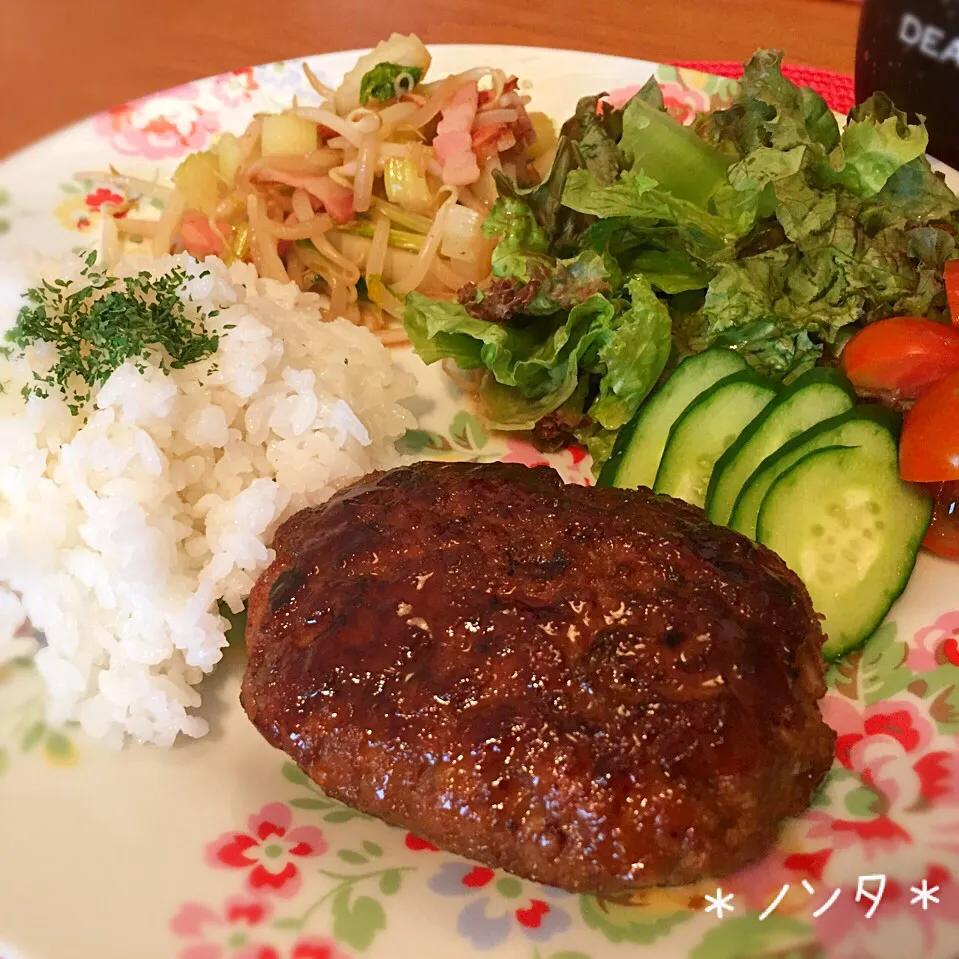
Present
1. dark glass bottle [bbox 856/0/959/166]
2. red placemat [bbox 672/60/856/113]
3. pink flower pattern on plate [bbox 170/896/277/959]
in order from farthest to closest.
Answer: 1. red placemat [bbox 672/60/856/113]
2. dark glass bottle [bbox 856/0/959/166]
3. pink flower pattern on plate [bbox 170/896/277/959]

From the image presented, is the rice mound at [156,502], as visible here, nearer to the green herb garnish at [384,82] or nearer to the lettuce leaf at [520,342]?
the lettuce leaf at [520,342]

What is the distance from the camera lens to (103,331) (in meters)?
2.78

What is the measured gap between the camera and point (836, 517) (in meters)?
2.70

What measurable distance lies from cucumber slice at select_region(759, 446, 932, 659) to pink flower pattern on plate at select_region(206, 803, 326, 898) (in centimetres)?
152

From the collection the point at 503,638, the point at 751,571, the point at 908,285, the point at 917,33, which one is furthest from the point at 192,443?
the point at 917,33

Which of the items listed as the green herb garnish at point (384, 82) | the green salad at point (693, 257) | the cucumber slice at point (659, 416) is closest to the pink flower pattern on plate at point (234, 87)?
the green herb garnish at point (384, 82)

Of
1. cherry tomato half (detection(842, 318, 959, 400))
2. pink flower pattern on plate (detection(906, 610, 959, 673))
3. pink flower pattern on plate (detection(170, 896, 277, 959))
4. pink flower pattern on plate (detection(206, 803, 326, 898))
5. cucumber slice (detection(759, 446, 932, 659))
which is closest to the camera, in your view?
pink flower pattern on plate (detection(170, 896, 277, 959))

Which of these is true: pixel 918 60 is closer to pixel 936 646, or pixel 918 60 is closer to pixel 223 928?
pixel 936 646

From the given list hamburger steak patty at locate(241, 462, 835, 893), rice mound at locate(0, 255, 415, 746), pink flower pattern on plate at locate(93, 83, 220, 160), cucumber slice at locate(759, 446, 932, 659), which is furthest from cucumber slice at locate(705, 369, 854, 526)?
pink flower pattern on plate at locate(93, 83, 220, 160)

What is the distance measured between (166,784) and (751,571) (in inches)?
63.3

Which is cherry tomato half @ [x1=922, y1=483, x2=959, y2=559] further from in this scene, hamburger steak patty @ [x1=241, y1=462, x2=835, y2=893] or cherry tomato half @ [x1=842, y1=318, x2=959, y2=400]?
hamburger steak patty @ [x1=241, y1=462, x2=835, y2=893]

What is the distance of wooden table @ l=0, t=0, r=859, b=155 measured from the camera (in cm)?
549

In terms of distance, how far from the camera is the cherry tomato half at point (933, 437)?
8.64ft

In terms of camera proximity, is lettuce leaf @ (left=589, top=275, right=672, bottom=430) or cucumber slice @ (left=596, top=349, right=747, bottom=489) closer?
cucumber slice @ (left=596, top=349, right=747, bottom=489)
